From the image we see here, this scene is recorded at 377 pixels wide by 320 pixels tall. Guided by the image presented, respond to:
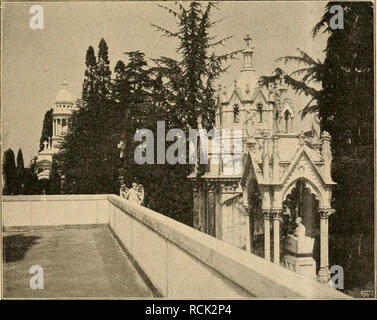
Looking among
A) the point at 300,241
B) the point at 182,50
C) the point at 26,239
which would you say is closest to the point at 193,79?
the point at 182,50

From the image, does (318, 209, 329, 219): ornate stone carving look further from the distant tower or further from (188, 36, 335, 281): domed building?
the distant tower

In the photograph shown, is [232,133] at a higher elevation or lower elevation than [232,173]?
higher

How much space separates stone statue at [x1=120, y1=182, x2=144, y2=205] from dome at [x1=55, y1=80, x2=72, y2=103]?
3962 millimetres

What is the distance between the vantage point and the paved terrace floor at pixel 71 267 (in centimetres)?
795

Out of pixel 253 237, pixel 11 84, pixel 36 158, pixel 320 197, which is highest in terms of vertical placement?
pixel 11 84

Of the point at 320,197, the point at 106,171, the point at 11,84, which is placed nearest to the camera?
the point at 11,84

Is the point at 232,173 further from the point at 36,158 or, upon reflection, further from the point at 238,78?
the point at 36,158

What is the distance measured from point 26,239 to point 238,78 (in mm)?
13873

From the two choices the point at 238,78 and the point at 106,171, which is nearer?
the point at 106,171

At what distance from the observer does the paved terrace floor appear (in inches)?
313

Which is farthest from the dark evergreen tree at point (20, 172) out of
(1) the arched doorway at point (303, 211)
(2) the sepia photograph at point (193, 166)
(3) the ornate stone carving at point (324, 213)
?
(3) the ornate stone carving at point (324, 213)

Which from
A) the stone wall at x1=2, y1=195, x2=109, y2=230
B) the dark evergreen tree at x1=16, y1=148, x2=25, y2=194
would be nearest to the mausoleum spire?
the stone wall at x1=2, y1=195, x2=109, y2=230
